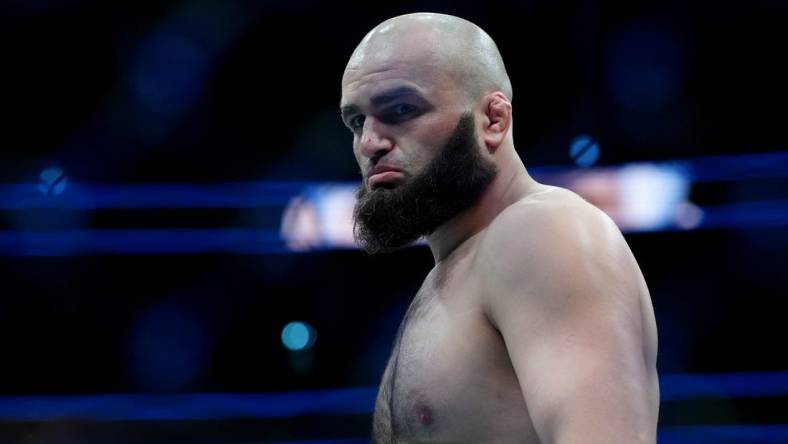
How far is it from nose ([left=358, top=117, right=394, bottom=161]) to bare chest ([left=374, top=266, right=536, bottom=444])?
0.17 metres

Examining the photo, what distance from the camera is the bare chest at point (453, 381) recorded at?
3.27 ft

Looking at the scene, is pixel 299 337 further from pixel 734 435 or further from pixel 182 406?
pixel 734 435

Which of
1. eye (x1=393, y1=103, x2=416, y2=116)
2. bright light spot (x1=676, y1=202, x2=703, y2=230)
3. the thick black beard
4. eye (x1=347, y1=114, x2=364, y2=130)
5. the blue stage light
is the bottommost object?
the thick black beard

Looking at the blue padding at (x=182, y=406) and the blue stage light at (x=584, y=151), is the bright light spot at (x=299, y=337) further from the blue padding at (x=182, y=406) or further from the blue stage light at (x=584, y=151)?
the blue stage light at (x=584, y=151)

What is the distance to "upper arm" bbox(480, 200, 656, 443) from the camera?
0.86 m

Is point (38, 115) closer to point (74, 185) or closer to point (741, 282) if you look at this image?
point (74, 185)

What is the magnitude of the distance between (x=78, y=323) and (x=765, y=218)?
191cm

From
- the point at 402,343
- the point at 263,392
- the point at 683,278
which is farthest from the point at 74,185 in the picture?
the point at 402,343

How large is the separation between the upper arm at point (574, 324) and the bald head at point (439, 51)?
266 mm

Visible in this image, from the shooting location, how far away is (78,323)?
2871 millimetres

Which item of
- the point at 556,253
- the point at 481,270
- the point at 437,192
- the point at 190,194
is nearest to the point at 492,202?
the point at 437,192

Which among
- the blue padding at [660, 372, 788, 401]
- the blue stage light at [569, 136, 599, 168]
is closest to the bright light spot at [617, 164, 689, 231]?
the blue stage light at [569, 136, 599, 168]

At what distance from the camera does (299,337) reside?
2996 millimetres

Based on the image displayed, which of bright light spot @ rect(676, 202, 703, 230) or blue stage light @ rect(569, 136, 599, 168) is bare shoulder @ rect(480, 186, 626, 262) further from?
blue stage light @ rect(569, 136, 599, 168)
